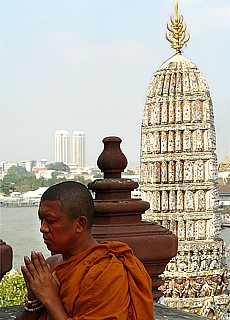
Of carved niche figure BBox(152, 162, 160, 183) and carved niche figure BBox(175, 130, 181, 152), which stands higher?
carved niche figure BBox(175, 130, 181, 152)

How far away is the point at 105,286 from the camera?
1967 millimetres

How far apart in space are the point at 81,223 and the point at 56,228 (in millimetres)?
79

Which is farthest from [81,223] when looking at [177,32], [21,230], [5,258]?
→ [21,230]

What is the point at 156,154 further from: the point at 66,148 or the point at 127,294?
the point at 66,148

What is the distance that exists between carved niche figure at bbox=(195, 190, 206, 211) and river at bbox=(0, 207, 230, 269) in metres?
10.3

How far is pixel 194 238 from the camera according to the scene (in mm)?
14836

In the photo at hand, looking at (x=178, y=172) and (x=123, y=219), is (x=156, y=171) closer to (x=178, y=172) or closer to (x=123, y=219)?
(x=178, y=172)

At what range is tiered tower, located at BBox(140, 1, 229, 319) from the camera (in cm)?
1419

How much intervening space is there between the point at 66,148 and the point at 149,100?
33.0 metres

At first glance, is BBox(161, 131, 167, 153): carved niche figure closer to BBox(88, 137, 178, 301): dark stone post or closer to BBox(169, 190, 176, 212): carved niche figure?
BBox(169, 190, 176, 212): carved niche figure

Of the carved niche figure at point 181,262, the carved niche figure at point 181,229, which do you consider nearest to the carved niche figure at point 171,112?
the carved niche figure at point 181,229

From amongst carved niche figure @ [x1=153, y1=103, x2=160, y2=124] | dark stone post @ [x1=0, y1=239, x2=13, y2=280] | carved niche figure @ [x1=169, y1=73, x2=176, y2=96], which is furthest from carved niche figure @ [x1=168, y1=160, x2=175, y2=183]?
dark stone post @ [x1=0, y1=239, x2=13, y2=280]

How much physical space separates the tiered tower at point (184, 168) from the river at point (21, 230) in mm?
10093

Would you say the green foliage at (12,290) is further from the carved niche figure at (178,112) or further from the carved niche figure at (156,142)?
the carved niche figure at (178,112)
